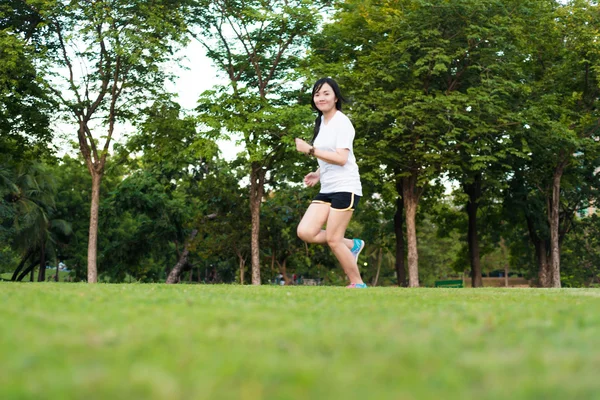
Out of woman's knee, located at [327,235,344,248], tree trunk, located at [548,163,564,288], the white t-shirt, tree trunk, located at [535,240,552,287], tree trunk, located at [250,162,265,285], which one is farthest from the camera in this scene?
tree trunk, located at [535,240,552,287]

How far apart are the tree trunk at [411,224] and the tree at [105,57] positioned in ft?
31.9

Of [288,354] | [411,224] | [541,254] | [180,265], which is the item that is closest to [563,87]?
[411,224]

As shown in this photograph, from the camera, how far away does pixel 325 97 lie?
9.66 m

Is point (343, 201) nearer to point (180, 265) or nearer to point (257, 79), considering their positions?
point (257, 79)

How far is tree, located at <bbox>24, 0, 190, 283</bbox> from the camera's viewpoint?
78.5 feet

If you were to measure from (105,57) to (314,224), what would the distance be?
17988mm

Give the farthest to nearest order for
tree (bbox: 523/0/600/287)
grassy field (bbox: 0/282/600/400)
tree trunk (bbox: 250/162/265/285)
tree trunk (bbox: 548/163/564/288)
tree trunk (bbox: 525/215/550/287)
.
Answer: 1. tree trunk (bbox: 525/215/550/287)
2. tree trunk (bbox: 548/163/564/288)
3. tree trunk (bbox: 250/162/265/285)
4. tree (bbox: 523/0/600/287)
5. grassy field (bbox: 0/282/600/400)

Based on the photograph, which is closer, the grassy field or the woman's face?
the grassy field

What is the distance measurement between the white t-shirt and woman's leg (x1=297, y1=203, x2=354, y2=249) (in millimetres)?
255

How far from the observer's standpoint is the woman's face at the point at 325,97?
31.7 feet

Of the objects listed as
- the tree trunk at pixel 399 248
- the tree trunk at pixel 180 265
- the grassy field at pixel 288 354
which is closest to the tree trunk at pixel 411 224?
the tree trunk at pixel 399 248

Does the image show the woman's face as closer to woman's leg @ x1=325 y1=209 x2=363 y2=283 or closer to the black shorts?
the black shorts

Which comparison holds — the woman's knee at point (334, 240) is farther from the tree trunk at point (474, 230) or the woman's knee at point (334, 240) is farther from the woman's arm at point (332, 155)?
the tree trunk at point (474, 230)

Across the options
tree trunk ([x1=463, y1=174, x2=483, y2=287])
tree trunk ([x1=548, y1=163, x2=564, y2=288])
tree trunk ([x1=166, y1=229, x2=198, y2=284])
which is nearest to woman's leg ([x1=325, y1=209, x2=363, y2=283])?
tree trunk ([x1=548, y1=163, x2=564, y2=288])
